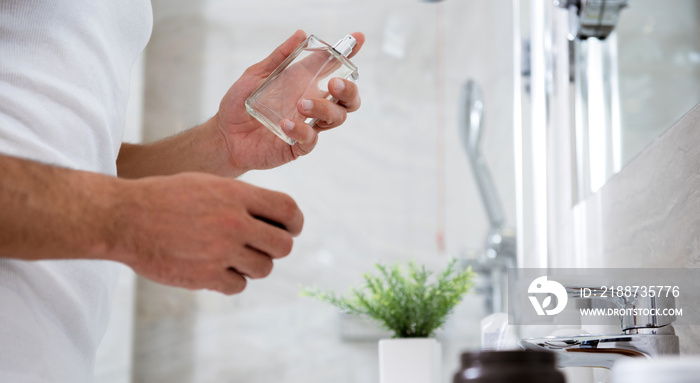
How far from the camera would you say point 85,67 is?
0.66m

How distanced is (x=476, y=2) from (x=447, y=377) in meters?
1.01

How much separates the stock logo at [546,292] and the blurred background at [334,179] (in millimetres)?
955

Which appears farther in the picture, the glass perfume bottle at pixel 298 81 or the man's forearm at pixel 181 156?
the man's forearm at pixel 181 156

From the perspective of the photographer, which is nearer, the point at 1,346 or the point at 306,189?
the point at 1,346

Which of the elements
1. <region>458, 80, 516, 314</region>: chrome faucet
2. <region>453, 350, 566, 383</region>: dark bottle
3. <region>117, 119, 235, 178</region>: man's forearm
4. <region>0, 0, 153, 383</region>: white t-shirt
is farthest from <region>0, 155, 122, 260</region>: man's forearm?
<region>458, 80, 516, 314</region>: chrome faucet

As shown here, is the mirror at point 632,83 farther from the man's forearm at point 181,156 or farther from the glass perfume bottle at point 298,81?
the man's forearm at point 181,156

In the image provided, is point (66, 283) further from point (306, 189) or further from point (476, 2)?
point (476, 2)

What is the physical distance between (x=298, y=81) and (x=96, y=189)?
11.9 inches

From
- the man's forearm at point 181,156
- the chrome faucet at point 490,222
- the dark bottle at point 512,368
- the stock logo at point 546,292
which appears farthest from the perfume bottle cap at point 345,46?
the chrome faucet at point 490,222

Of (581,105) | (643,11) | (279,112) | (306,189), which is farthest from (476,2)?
(279,112)

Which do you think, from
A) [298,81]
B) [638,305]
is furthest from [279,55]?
[638,305]

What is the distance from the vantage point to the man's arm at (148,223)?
42 cm

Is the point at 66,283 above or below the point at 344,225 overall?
below

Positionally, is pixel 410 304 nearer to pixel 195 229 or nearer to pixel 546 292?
pixel 546 292
